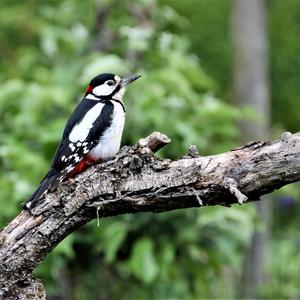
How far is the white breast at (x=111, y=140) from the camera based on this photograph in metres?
4.71

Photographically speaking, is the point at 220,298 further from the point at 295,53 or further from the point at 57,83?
the point at 295,53

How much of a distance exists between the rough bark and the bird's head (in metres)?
1.39

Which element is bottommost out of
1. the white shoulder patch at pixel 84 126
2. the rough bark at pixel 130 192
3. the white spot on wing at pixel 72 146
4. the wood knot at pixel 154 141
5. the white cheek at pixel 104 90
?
the rough bark at pixel 130 192

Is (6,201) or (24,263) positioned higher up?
(6,201)

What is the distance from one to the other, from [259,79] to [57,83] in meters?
2.33

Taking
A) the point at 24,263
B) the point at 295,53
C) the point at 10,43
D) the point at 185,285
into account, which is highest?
the point at 295,53

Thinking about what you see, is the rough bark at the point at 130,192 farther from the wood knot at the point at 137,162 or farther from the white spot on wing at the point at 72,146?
the white spot on wing at the point at 72,146

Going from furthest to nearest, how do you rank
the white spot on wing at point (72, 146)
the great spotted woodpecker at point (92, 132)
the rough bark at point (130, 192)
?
the white spot on wing at point (72, 146) → the great spotted woodpecker at point (92, 132) → the rough bark at point (130, 192)

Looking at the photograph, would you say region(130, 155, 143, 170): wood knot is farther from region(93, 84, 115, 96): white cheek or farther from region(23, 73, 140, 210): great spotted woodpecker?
region(93, 84, 115, 96): white cheek

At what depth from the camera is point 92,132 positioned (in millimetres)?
4863

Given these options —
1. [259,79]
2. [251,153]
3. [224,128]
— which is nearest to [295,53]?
[259,79]

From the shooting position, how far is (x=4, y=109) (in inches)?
270

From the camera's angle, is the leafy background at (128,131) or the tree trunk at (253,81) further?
the tree trunk at (253,81)

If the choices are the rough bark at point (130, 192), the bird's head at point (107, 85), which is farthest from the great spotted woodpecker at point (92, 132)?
the rough bark at point (130, 192)
